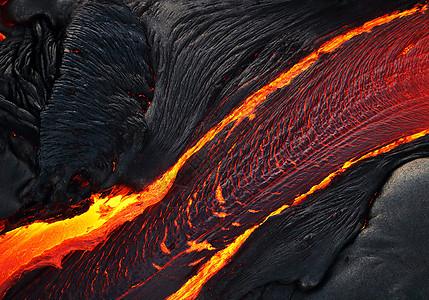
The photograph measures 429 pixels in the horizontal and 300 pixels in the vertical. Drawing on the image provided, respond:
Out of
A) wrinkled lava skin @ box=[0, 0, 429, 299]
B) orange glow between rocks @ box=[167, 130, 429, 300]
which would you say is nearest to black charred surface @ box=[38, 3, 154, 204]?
wrinkled lava skin @ box=[0, 0, 429, 299]

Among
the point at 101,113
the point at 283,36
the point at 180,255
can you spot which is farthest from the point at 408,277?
the point at 101,113

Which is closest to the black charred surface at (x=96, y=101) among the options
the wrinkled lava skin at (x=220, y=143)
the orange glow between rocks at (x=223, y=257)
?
the wrinkled lava skin at (x=220, y=143)

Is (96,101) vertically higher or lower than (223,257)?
higher

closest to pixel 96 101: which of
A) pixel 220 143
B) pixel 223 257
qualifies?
pixel 220 143

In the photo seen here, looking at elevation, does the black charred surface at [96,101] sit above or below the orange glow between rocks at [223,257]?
above

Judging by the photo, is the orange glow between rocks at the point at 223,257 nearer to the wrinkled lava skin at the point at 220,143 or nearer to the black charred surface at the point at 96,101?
the wrinkled lava skin at the point at 220,143

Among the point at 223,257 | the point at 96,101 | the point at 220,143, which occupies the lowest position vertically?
the point at 223,257

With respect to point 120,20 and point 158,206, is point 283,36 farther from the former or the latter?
point 158,206

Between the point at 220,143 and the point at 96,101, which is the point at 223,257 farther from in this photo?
the point at 96,101

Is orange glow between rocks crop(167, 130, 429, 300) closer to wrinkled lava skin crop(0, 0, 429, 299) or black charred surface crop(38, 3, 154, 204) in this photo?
wrinkled lava skin crop(0, 0, 429, 299)
